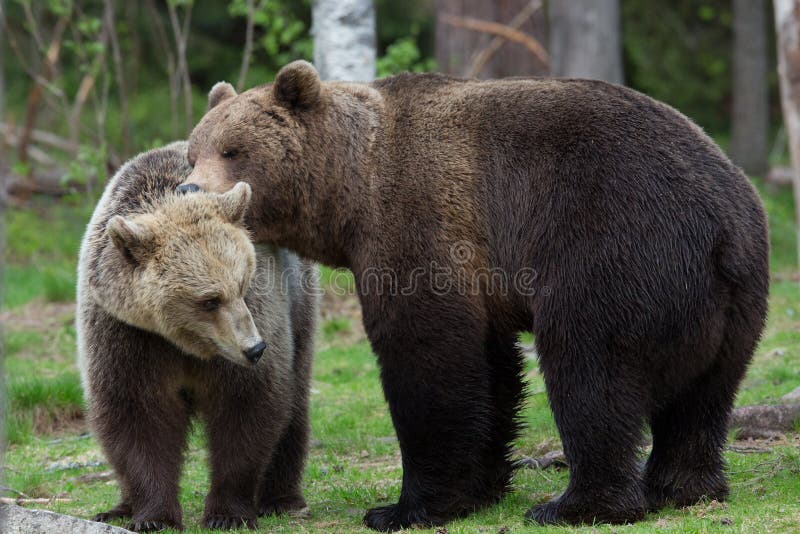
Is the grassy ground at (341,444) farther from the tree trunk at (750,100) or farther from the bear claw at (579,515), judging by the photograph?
the tree trunk at (750,100)

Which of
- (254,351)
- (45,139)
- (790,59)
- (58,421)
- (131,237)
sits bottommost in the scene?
(58,421)

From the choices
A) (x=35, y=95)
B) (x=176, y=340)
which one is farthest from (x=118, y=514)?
(x=35, y=95)

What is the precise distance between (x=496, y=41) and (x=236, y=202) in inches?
410

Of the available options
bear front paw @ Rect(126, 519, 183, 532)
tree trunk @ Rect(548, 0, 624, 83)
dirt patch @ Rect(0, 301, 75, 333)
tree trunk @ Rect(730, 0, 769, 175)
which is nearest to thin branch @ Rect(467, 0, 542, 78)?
tree trunk @ Rect(548, 0, 624, 83)

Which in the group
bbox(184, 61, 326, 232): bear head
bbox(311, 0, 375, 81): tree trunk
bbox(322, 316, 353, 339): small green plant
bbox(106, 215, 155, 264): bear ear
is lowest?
bbox(322, 316, 353, 339): small green plant

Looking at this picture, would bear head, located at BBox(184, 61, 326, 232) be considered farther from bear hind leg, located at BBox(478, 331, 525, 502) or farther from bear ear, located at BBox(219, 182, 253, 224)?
bear hind leg, located at BBox(478, 331, 525, 502)

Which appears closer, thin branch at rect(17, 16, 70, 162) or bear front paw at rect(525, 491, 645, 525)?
bear front paw at rect(525, 491, 645, 525)

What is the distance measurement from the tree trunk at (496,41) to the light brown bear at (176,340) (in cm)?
979

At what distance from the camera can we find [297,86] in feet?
20.3

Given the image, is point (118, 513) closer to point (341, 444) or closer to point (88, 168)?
point (341, 444)

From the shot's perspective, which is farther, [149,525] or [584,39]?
[584,39]


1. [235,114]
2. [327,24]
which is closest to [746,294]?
[235,114]

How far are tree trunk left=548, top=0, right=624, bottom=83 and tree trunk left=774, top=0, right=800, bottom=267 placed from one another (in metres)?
3.33

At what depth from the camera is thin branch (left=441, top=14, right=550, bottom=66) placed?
15.5m
